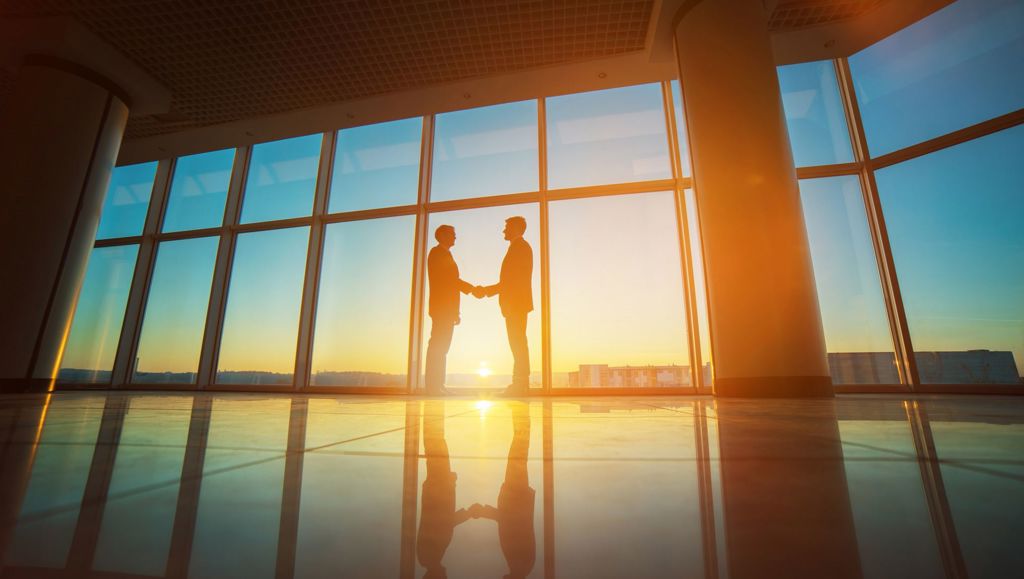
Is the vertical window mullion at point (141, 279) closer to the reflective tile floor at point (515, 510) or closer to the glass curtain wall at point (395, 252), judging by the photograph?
the glass curtain wall at point (395, 252)

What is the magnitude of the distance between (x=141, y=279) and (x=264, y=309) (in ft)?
6.58

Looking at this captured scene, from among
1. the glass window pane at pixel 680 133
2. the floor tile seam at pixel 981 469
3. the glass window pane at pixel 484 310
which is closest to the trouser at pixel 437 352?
the glass window pane at pixel 484 310

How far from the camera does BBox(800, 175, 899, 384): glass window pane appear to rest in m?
3.40

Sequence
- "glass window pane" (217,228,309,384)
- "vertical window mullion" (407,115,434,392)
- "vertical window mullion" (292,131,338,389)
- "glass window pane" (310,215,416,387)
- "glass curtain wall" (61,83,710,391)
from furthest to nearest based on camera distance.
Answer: "glass window pane" (217,228,309,384)
"vertical window mullion" (292,131,338,389)
"glass window pane" (310,215,416,387)
"vertical window mullion" (407,115,434,392)
"glass curtain wall" (61,83,710,391)

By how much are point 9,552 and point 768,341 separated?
249cm

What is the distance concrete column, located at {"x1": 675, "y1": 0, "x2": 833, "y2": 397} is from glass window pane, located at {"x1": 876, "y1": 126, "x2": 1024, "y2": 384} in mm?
2115

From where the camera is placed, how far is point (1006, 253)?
121 inches

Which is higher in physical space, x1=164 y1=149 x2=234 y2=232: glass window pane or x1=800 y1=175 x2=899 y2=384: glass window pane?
x1=164 y1=149 x2=234 y2=232: glass window pane

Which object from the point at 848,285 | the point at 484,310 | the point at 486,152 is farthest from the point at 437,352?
the point at 848,285

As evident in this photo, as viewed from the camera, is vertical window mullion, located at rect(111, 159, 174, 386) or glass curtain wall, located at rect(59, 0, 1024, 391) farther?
vertical window mullion, located at rect(111, 159, 174, 386)

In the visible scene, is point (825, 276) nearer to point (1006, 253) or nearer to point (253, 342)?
point (1006, 253)

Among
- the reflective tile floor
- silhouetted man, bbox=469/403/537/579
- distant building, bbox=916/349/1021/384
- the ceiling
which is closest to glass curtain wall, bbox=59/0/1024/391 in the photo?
distant building, bbox=916/349/1021/384

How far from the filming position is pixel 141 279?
522cm

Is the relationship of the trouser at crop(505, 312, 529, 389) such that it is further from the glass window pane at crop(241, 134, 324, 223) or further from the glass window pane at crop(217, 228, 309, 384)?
the glass window pane at crop(241, 134, 324, 223)
